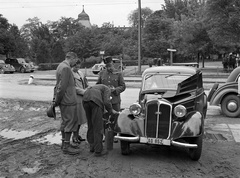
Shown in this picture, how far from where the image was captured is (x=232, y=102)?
9703 mm

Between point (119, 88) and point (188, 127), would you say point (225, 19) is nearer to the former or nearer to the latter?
point (119, 88)

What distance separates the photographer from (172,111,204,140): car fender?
209 inches

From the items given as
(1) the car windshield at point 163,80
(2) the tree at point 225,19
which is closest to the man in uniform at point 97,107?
(1) the car windshield at point 163,80

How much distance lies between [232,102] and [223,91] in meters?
0.44

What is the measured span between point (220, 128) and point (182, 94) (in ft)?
8.77

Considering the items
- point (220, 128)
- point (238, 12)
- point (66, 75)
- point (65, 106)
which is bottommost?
point (220, 128)

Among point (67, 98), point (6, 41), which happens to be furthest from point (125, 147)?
point (6, 41)

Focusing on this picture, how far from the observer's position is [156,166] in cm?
520

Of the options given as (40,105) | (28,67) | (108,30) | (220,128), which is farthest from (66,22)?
(220,128)

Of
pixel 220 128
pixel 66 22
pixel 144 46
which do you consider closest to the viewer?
pixel 220 128

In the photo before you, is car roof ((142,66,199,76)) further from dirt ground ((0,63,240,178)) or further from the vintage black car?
dirt ground ((0,63,240,178))

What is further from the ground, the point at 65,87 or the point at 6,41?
the point at 6,41

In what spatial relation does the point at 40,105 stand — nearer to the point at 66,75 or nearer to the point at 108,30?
the point at 66,75

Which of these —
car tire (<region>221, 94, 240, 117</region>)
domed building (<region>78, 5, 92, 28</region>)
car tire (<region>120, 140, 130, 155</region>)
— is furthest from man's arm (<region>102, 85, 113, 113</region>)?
domed building (<region>78, 5, 92, 28</region>)
